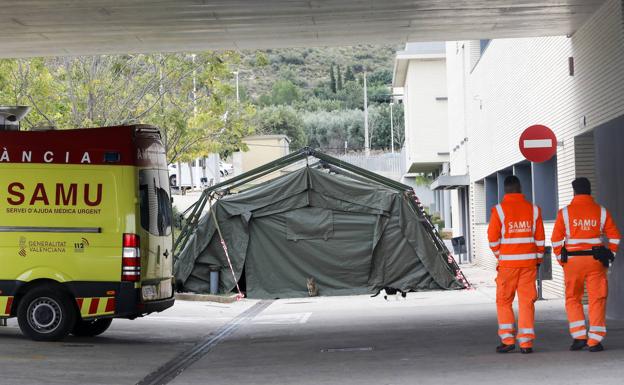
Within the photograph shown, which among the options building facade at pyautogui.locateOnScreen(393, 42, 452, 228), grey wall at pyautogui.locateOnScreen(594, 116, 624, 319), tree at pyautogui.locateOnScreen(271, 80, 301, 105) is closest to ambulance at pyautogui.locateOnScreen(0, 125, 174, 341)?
grey wall at pyautogui.locateOnScreen(594, 116, 624, 319)

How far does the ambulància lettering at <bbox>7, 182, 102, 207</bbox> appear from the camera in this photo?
13.8 metres

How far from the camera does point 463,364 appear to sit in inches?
440

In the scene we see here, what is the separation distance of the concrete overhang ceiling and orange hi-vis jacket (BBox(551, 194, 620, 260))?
4.80 m

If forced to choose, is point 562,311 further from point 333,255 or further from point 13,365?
point 13,365

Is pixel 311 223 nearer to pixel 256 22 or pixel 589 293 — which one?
pixel 256 22

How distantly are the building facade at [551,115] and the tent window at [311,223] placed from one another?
4084mm

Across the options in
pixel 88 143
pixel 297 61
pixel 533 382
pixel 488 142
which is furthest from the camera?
pixel 297 61

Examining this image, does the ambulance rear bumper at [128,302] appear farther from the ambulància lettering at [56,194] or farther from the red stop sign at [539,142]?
the red stop sign at [539,142]

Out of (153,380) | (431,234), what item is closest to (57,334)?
(153,380)

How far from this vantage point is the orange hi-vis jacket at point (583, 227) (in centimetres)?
1166

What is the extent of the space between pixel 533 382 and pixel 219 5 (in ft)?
26.0

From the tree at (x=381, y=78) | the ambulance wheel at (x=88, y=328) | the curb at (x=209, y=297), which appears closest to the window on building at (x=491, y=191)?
the curb at (x=209, y=297)

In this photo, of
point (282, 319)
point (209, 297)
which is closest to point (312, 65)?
point (209, 297)

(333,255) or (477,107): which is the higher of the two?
(477,107)
